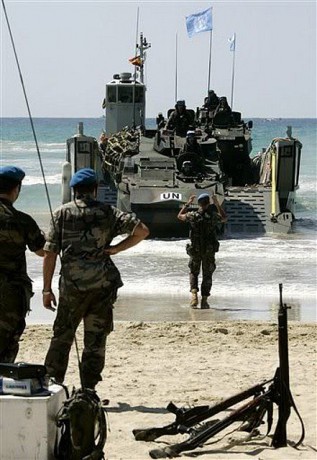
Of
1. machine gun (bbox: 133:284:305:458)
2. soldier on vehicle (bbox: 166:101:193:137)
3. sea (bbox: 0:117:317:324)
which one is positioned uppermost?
soldier on vehicle (bbox: 166:101:193:137)

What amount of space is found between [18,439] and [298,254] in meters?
13.9

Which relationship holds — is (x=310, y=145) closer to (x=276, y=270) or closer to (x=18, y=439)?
(x=276, y=270)

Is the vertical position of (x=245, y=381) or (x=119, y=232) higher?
(x=119, y=232)

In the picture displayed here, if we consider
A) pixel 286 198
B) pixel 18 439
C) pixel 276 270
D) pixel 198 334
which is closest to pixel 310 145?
pixel 286 198

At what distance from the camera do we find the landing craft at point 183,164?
19781 millimetres

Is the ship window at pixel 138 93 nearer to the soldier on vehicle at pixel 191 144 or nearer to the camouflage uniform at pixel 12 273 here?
the soldier on vehicle at pixel 191 144

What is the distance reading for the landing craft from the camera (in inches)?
779

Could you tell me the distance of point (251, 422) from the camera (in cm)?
566

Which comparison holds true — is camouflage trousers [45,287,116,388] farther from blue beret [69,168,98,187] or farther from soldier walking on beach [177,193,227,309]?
soldier walking on beach [177,193,227,309]

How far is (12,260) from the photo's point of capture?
596 centimetres

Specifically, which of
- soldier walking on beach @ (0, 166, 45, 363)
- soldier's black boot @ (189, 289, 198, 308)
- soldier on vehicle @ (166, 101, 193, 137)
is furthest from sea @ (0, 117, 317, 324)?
soldier on vehicle @ (166, 101, 193, 137)

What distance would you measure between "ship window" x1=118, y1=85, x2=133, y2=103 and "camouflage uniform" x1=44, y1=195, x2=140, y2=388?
2059cm

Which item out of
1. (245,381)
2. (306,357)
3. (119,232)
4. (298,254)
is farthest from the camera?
(298,254)

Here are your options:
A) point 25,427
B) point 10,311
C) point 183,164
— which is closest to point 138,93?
point 183,164
